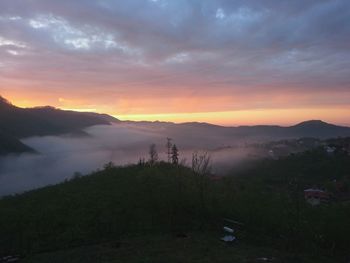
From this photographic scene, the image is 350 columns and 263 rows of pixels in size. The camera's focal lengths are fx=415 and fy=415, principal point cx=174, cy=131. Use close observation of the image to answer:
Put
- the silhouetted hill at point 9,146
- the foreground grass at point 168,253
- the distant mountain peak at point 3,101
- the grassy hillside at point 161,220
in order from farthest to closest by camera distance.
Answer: the distant mountain peak at point 3,101, the silhouetted hill at point 9,146, the grassy hillside at point 161,220, the foreground grass at point 168,253

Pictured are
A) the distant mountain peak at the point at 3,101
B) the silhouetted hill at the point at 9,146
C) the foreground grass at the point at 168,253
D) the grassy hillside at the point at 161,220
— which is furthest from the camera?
the distant mountain peak at the point at 3,101

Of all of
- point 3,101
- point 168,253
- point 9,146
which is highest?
point 3,101

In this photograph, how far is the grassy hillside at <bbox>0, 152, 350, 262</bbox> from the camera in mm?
15852

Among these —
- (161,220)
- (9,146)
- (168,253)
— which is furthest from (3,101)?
(168,253)

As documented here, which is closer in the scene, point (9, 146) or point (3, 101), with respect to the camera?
point (9, 146)

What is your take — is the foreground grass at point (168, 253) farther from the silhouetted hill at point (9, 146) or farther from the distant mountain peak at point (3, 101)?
the distant mountain peak at point (3, 101)

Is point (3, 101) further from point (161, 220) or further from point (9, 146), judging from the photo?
point (161, 220)

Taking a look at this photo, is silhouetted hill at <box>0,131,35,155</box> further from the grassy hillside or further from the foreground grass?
the foreground grass

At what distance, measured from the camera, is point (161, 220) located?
61.9ft

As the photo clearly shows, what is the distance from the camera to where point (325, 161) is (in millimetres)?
75938

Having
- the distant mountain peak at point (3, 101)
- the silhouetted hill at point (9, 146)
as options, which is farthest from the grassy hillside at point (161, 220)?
the distant mountain peak at point (3, 101)

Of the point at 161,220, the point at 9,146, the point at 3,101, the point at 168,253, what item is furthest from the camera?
the point at 3,101

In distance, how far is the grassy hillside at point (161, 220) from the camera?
52.0ft

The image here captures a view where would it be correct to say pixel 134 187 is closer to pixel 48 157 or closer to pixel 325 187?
pixel 325 187
